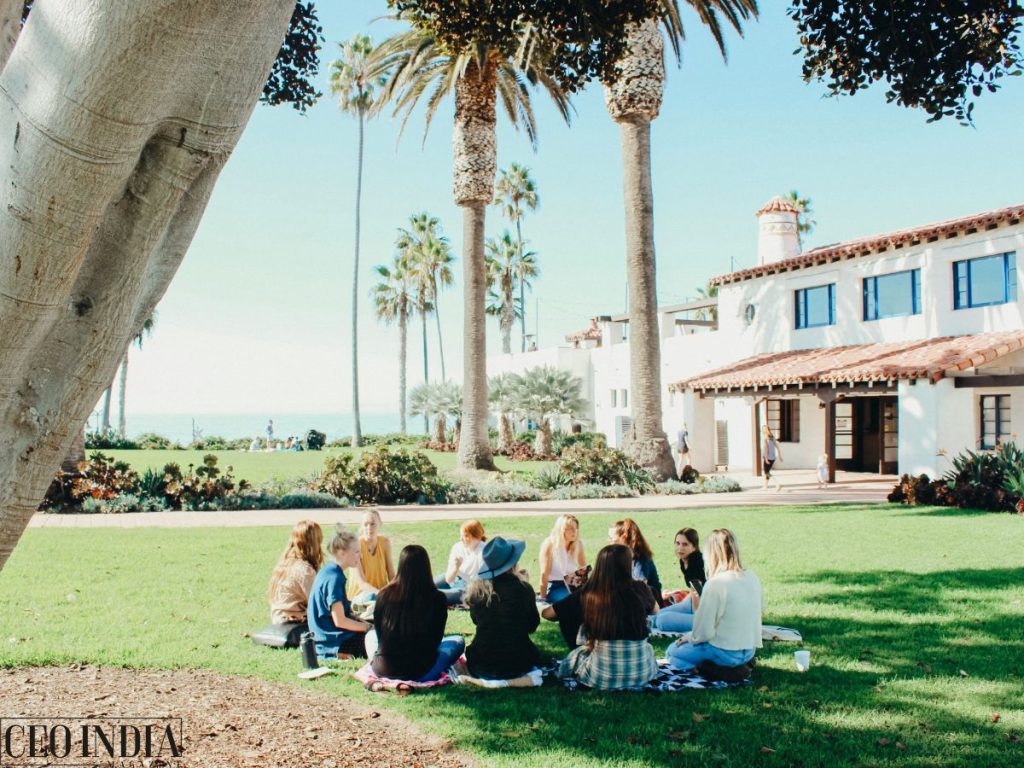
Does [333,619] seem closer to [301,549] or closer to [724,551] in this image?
[301,549]

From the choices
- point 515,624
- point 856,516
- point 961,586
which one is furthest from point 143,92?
point 856,516

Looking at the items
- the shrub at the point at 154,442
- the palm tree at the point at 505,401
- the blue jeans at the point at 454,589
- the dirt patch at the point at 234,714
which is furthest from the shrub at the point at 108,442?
the dirt patch at the point at 234,714

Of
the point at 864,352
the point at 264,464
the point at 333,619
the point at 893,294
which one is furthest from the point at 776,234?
the point at 333,619

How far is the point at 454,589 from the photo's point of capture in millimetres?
8469

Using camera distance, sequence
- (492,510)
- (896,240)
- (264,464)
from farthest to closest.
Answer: (264,464), (896,240), (492,510)

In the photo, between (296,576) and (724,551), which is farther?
(296,576)

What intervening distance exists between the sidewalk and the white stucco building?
8.03 ft

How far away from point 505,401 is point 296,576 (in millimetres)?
32619

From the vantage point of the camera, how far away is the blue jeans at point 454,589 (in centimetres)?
834

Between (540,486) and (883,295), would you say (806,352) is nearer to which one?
(883,295)

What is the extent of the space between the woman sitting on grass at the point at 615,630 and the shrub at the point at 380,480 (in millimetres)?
13598

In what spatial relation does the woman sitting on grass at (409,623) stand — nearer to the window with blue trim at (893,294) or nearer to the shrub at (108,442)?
the window with blue trim at (893,294)

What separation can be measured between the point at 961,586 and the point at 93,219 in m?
9.62

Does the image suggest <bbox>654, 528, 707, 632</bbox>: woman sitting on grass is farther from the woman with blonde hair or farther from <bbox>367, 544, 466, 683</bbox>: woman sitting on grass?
<bbox>367, 544, 466, 683</bbox>: woman sitting on grass
